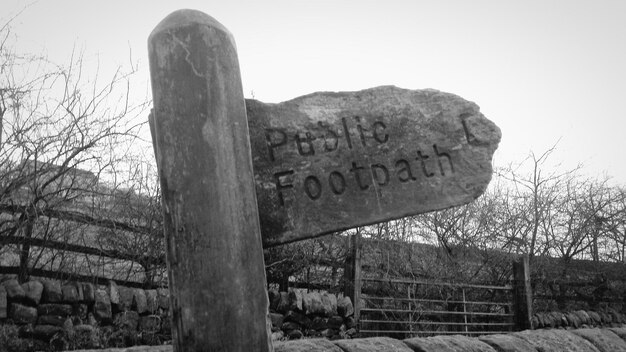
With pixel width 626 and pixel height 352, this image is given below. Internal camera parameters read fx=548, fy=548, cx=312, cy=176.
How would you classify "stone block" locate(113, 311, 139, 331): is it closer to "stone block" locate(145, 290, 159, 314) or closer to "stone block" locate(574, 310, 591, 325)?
"stone block" locate(145, 290, 159, 314)

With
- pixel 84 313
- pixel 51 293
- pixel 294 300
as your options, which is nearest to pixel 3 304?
pixel 51 293

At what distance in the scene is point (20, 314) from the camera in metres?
4.61

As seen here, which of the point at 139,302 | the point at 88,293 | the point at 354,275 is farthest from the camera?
the point at 354,275

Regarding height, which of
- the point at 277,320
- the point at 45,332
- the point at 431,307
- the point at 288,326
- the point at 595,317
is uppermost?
the point at 45,332

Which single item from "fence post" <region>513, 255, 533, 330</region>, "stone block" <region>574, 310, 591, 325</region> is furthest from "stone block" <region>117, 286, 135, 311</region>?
"stone block" <region>574, 310, 591, 325</region>

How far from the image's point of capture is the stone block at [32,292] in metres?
4.71

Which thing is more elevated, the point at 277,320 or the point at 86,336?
the point at 86,336

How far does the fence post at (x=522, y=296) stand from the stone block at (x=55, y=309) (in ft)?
22.0

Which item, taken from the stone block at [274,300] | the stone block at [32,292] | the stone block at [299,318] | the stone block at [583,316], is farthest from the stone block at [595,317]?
the stone block at [32,292]

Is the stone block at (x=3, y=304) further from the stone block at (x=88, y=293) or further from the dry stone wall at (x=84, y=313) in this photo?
the stone block at (x=88, y=293)

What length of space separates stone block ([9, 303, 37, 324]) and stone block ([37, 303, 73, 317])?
0.10 m

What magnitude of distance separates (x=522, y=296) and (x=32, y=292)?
7.06 metres

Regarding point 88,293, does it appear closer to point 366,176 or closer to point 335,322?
point 335,322

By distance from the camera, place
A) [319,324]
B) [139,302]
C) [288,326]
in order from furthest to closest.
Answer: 1. [319,324]
2. [288,326]
3. [139,302]
